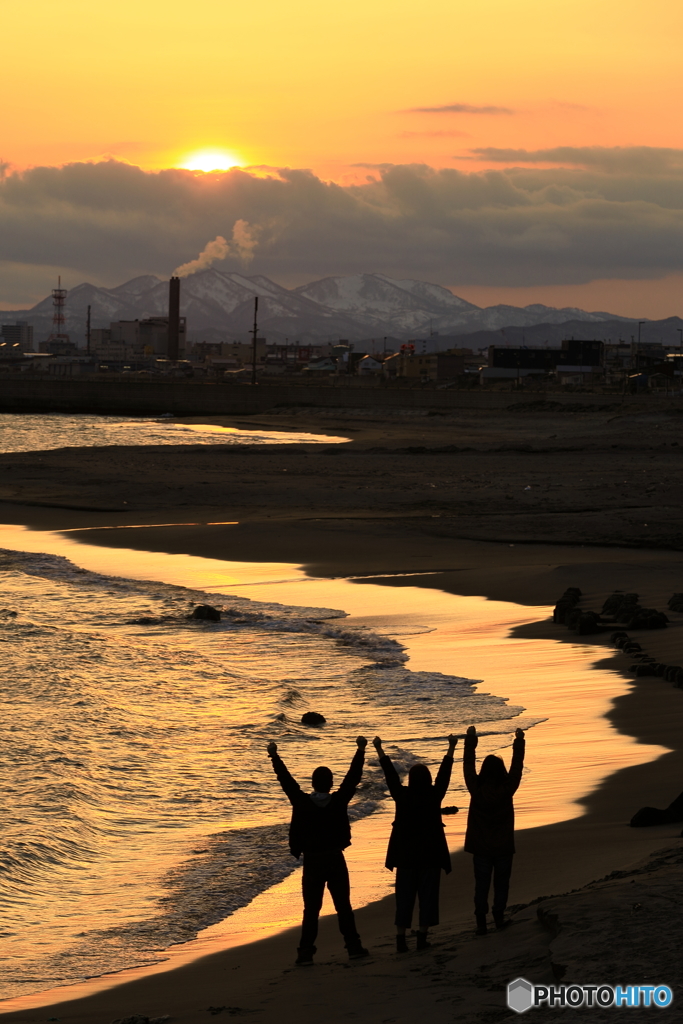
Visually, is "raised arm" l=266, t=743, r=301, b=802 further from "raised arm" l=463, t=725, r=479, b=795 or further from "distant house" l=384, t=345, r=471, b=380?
"distant house" l=384, t=345, r=471, b=380

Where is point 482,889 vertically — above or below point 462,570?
above

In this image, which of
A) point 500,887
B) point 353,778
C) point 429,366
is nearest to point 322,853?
point 353,778

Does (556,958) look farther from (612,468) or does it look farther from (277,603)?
(612,468)

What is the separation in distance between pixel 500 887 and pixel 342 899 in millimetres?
935

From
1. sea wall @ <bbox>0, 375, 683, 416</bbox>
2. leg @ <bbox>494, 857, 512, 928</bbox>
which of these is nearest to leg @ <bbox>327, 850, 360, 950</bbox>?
leg @ <bbox>494, 857, 512, 928</bbox>

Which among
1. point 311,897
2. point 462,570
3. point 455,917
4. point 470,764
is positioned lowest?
point 455,917

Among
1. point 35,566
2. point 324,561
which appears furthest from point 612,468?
point 35,566

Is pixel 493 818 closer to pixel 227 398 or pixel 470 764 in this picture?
pixel 470 764

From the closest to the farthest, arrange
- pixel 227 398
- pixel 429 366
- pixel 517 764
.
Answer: pixel 517 764, pixel 227 398, pixel 429 366

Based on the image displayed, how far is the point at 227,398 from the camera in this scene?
116 meters

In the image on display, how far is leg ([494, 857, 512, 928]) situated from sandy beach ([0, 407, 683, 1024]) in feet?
0.47

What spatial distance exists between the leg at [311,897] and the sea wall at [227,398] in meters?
93.0

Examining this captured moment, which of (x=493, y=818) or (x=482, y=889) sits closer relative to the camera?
(x=482, y=889)

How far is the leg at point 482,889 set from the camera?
700 centimetres
